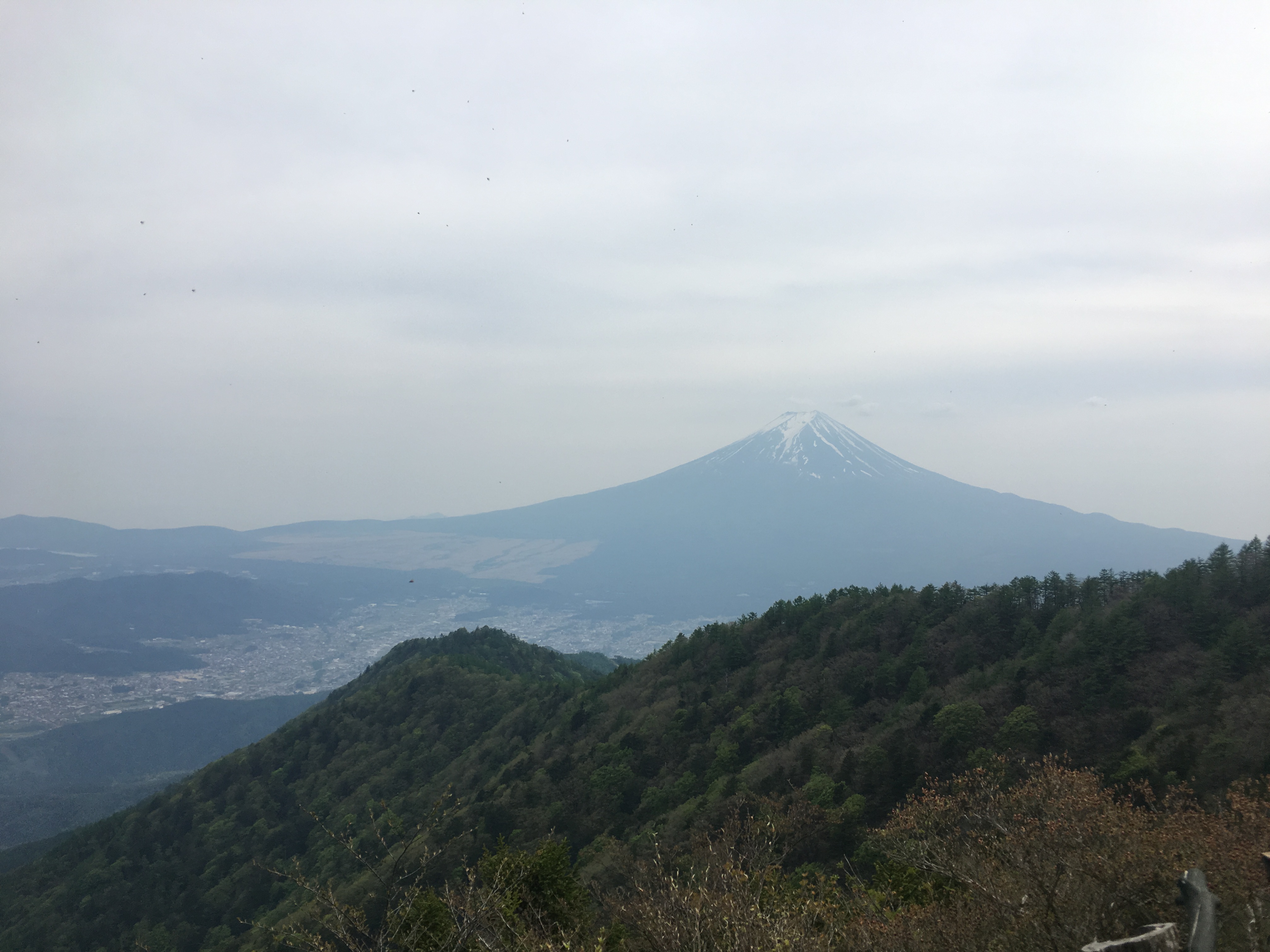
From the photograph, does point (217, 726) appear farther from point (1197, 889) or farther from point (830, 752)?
point (1197, 889)

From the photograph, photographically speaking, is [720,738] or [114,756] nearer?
[720,738]

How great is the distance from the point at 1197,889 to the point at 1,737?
250 meters

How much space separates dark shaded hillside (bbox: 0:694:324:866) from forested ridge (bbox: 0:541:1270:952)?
6989 cm

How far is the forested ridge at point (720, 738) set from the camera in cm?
3212

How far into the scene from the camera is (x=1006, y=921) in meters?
11.4

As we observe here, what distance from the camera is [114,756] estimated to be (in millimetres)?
167375

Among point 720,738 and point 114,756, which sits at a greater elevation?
point 720,738

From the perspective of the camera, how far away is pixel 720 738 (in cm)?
4694

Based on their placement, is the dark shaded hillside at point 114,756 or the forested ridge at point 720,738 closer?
the forested ridge at point 720,738

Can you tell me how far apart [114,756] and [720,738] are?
186m

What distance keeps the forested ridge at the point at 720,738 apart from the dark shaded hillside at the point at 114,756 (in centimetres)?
6989

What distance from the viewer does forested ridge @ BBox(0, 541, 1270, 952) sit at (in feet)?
105

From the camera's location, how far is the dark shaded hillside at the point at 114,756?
126812 mm

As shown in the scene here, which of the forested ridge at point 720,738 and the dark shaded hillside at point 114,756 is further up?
the forested ridge at point 720,738
